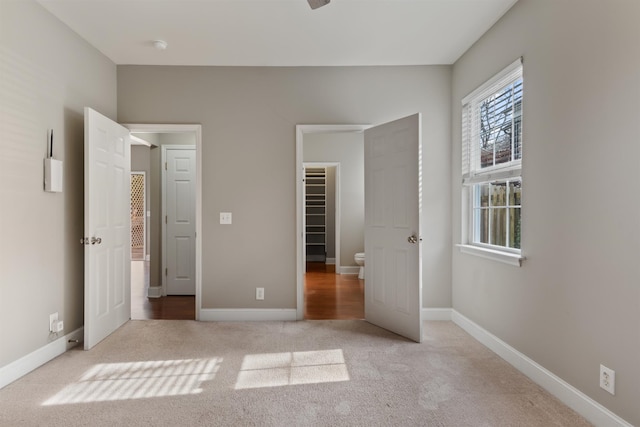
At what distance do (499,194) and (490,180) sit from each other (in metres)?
0.14

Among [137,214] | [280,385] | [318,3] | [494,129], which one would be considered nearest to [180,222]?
[280,385]

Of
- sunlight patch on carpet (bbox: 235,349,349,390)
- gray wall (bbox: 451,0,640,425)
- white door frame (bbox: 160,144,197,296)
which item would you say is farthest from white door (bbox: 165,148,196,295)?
gray wall (bbox: 451,0,640,425)

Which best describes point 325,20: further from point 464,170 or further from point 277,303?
point 277,303

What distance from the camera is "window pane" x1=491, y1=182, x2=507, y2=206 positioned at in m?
3.03

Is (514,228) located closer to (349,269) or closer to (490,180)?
(490,180)

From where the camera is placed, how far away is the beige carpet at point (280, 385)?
2053 millimetres

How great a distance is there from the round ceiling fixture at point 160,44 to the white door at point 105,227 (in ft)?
2.70

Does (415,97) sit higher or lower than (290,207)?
higher

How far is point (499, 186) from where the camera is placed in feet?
10.2

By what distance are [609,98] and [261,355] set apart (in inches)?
113

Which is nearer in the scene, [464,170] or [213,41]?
[213,41]

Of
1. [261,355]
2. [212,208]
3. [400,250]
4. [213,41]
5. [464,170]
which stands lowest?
[261,355]

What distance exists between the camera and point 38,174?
9.01 feet

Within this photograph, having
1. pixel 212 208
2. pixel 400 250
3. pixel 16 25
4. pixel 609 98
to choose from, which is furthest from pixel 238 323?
pixel 609 98
